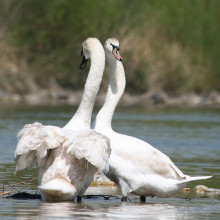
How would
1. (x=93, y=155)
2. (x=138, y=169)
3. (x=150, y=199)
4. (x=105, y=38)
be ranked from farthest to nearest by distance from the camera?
1. (x=105, y=38)
2. (x=150, y=199)
3. (x=138, y=169)
4. (x=93, y=155)

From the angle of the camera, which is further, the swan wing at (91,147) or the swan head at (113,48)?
the swan head at (113,48)

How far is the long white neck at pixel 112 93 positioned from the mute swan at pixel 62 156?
0.95m

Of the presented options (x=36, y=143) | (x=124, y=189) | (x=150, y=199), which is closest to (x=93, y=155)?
(x=36, y=143)

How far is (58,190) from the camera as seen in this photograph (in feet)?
33.2

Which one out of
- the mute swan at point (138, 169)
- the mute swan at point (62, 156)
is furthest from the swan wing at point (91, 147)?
the mute swan at point (138, 169)

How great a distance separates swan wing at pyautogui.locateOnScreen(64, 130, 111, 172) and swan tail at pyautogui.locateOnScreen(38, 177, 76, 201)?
40 cm

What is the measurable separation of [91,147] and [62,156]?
502mm

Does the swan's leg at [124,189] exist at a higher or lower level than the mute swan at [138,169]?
lower

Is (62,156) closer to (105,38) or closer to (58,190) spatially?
(58,190)

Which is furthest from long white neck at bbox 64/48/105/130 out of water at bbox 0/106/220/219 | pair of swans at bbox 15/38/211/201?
water at bbox 0/106/220/219

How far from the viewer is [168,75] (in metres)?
60.5

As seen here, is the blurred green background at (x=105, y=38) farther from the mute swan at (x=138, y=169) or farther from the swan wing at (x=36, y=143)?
the swan wing at (x=36, y=143)

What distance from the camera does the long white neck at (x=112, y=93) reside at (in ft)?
38.4

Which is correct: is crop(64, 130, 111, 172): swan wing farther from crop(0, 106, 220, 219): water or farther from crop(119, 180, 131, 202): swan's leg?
crop(119, 180, 131, 202): swan's leg
